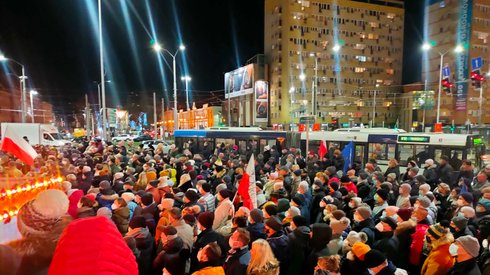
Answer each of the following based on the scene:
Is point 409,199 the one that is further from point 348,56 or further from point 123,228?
point 348,56

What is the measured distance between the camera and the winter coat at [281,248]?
181 inches

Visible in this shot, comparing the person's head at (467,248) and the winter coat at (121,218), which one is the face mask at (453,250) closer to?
the person's head at (467,248)

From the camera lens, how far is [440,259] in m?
4.36

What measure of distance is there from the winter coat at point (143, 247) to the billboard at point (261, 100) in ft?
223

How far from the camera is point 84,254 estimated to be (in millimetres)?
1802

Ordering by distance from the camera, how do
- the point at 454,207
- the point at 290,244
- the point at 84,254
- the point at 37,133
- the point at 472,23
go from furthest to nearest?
the point at 472,23
the point at 37,133
the point at 454,207
the point at 290,244
the point at 84,254

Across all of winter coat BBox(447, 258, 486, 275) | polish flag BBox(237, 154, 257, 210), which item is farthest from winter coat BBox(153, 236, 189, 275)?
winter coat BBox(447, 258, 486, 275)

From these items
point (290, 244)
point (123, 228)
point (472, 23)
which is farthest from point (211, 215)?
point (472, 23)

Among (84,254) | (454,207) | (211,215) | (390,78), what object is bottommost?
(454,207)

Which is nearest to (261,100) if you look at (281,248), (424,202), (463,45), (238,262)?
(463,45)

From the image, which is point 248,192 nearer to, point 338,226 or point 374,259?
point 338,226

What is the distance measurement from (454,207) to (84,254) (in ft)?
23.0

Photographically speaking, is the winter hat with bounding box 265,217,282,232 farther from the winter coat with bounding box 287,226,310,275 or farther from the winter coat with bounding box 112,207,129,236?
the winter coat with bounding box 112,207,129,236

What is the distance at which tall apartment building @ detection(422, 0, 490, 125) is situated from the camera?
6169 cm
